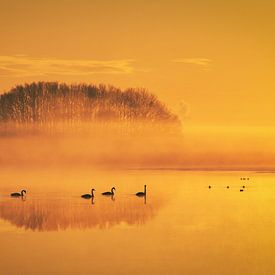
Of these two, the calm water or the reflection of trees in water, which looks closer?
the calm water

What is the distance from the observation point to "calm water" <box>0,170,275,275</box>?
1573 centimetres

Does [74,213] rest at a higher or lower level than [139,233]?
higher

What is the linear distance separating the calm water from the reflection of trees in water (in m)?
0.02

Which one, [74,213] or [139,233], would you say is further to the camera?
[74,213]

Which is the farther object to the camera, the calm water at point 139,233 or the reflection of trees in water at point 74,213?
the reflection of trees in water at point 74,213

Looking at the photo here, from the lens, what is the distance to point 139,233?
1988cm

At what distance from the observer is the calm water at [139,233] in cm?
1573

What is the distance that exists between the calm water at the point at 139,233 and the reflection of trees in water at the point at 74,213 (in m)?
0.02

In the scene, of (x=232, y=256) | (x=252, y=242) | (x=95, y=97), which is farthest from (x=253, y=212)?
(x=95, y=97)

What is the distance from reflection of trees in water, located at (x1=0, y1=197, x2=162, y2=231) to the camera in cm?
2188

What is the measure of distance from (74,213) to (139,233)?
16.3 feet

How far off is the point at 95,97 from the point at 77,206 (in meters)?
46.7

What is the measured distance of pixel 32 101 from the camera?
72938 mm

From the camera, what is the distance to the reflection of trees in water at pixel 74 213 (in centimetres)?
2188
